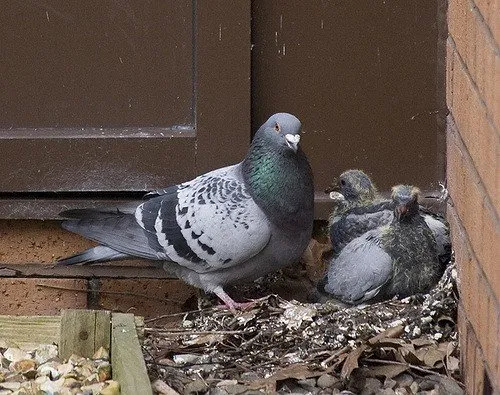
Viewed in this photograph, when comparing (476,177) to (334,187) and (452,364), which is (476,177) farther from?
(334,187)

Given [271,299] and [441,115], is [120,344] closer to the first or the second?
[271,299]

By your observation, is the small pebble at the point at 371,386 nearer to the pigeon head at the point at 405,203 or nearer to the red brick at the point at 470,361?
the red brick at the point at 470,361

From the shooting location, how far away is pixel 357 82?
522cm

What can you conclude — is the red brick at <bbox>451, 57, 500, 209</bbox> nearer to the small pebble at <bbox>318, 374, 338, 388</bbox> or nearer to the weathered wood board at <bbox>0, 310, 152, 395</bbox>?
the small pebble at <bbox>318, 374, 338, 388</bbox>

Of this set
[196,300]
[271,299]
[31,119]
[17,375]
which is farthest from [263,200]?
Answer: [17,375]

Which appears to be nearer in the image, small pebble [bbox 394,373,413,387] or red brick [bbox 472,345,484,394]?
red brick [bbox 472,345,484,394]

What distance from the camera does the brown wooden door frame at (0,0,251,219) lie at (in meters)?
5.12

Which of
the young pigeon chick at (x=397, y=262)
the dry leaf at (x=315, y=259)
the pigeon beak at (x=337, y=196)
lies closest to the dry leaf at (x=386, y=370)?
the young pigeon chick at (x=397, y=262)

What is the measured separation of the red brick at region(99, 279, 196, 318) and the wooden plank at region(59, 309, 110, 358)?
75.1 inches

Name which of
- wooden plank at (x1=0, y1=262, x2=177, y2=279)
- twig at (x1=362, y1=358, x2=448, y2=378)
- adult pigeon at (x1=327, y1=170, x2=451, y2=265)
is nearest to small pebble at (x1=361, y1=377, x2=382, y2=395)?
twig at (x1=362, y1=358, x2=448, y2=378)

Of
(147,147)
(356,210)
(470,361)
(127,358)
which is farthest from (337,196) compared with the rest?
(127,358)

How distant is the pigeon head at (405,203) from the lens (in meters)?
4.71

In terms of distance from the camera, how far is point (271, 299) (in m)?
4.71

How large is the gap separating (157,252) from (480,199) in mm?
2162
